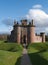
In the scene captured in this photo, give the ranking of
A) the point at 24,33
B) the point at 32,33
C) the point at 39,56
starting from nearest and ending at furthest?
the point at 39,56 → the point at 32,33 → the point at 24,33

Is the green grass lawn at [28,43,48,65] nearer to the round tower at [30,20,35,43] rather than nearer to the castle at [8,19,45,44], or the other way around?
the round tower at [30,20,35,43]

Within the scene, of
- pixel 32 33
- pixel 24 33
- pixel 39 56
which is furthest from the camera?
pixel 24 33

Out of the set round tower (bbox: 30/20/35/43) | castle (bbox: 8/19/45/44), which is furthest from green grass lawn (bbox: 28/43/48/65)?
castle (bbox: 8/19/45/44)

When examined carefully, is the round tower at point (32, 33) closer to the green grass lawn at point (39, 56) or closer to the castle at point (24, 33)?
the castle at point (24, 33)

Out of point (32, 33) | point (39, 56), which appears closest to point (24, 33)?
point (32, 33)

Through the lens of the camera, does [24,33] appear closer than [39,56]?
No

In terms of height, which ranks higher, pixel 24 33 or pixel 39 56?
pixel 24 33

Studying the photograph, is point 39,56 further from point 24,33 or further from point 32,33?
point 24,33

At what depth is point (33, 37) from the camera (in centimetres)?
6644

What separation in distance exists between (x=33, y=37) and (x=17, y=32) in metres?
4.96

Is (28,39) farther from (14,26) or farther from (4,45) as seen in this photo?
(4,45)

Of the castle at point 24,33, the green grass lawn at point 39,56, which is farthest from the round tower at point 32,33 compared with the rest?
the green grass lawn at point 39,56

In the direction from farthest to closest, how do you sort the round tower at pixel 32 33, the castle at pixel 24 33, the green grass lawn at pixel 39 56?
the castle at pixel 24 33, the round tower at pixel 32 33, the green grass lawn at pixel 39 56

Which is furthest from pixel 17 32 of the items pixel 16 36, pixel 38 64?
pixel 38 64
